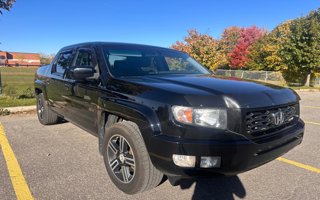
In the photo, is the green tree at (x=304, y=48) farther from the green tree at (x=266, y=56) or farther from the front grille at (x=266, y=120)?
the front grille at (x=266, y=120)

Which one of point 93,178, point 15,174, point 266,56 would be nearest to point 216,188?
point 93,178

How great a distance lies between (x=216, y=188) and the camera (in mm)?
3223

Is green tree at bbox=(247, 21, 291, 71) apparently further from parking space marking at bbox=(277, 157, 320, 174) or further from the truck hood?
the truck hood

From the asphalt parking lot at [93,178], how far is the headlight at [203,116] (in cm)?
100

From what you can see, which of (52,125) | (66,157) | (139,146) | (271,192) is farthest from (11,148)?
(271,192)

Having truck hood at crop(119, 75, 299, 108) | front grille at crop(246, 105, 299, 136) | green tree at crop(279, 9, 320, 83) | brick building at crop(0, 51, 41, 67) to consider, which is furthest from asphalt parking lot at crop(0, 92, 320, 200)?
brick building at crop(0, 51, 41, 67)

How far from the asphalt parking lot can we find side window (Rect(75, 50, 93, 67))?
56.6 inches

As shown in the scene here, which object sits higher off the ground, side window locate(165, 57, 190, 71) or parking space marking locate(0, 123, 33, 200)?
side window locate(165, 57, 190, 71)

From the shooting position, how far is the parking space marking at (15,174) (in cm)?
302

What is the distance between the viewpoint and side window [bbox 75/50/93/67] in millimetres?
3986

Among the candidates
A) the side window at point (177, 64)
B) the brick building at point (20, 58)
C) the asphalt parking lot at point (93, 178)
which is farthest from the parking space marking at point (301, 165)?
the brick building at point (20, 58)

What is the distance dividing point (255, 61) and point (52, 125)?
3093 centimetres

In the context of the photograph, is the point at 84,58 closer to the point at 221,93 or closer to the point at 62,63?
the point at 62,63

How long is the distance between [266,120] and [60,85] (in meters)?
3.49
